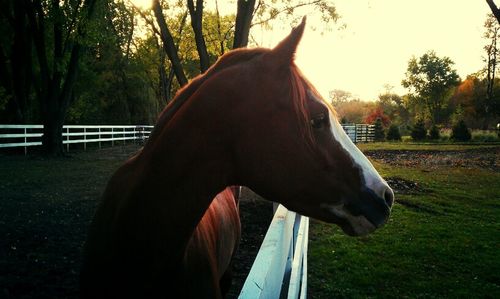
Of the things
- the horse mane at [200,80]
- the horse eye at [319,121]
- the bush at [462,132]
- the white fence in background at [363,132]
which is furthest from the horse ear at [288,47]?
the bush at [462,132]

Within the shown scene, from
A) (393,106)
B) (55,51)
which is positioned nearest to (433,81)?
(393,106)

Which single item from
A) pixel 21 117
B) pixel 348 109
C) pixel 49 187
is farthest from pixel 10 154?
pixel 348 109

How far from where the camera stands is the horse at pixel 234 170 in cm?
174

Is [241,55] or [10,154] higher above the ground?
[241,55]

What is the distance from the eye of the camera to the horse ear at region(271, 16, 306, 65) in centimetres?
174

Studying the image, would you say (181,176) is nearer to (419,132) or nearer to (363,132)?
(363,132)

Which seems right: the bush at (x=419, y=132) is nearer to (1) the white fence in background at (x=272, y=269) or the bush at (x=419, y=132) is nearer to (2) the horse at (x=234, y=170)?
(1) the white fence in background at (x=272, y=269)

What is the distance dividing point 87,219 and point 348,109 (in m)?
85.8

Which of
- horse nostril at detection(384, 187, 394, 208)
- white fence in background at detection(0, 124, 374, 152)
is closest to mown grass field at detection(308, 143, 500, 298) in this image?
horse nostril at detection(384, 187, 394, 208)

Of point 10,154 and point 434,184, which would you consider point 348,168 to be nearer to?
point 434,184

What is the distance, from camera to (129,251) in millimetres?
1742

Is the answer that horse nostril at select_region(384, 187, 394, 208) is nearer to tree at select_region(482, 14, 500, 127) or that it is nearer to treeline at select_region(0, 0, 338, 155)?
treeline at select_region(0, 0, 338, 155)

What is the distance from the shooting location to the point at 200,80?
6.48 feet

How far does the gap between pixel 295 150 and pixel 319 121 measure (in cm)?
20
